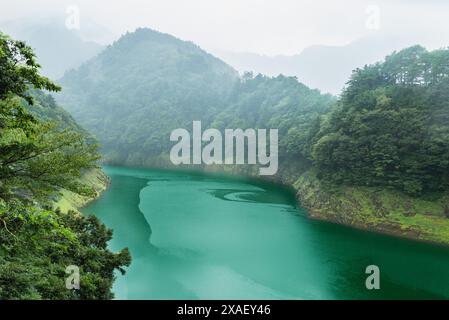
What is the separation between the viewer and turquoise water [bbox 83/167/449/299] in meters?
19.2

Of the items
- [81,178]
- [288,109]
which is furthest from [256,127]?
[81,178]

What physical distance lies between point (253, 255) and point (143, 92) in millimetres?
114599

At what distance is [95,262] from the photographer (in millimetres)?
13133

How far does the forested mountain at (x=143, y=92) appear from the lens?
330 feet

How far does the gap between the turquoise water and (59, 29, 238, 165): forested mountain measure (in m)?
58.4

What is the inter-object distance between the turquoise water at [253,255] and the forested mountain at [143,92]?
5842 cm

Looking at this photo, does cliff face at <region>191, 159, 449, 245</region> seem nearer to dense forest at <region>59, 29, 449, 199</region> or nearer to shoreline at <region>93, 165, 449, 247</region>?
shoreline at <region>93, 165, 449, 247</region>

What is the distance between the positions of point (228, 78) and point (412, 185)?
112452 millimetres

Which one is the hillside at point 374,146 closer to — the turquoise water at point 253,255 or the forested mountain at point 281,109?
the forested mountain at point 281,109
